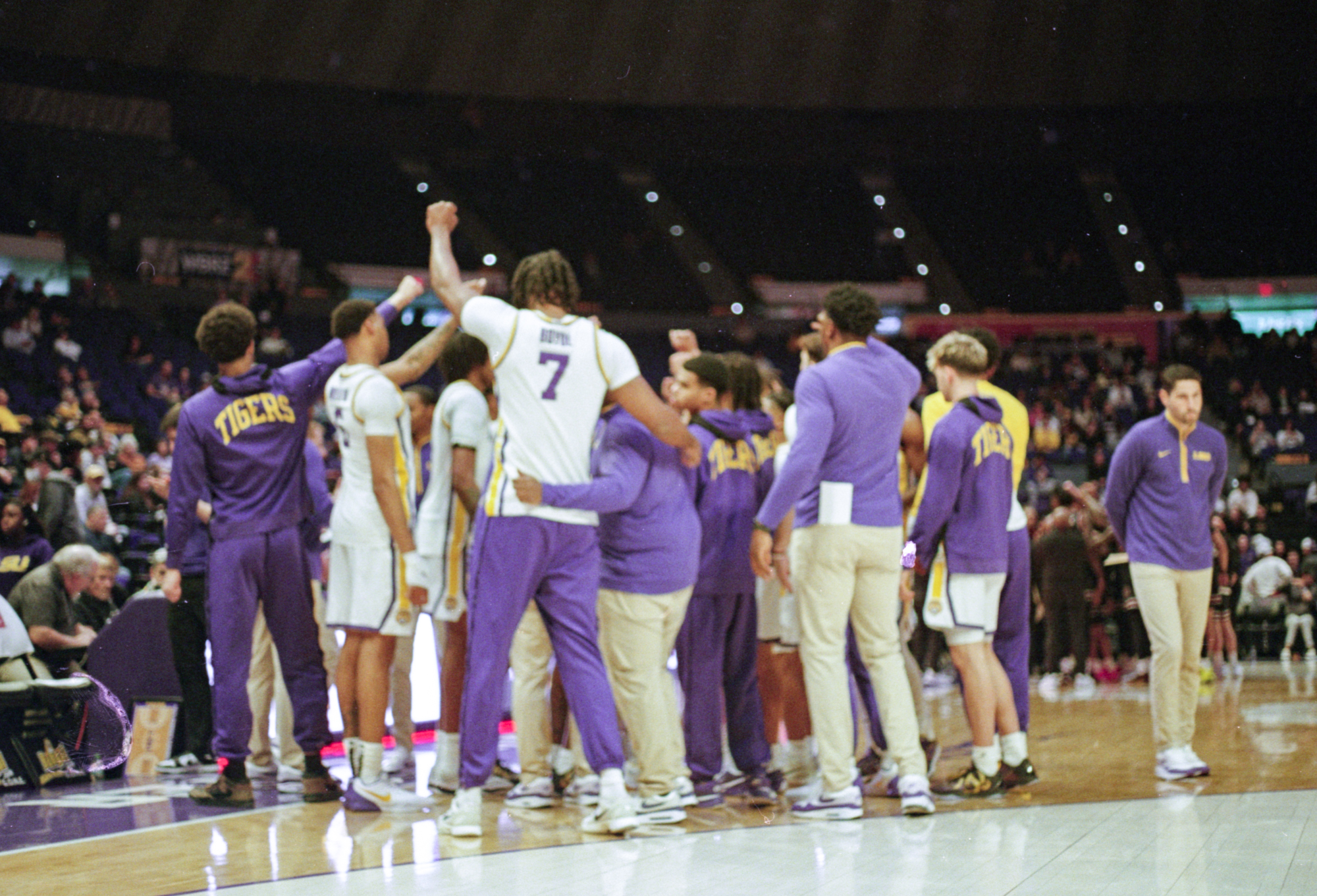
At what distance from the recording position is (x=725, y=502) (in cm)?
517

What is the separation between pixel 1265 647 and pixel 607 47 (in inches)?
607

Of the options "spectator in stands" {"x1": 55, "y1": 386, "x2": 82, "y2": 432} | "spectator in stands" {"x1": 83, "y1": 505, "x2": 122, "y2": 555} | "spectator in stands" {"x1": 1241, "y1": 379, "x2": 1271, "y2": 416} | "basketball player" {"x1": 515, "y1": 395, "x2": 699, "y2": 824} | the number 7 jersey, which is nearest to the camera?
the number 7 jersey

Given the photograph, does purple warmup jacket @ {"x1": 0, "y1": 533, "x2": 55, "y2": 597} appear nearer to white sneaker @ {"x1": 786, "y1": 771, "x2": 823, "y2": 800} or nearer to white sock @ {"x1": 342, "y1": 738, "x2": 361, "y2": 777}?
white sock @ {"x1": 342, "y1": 738, "x2": 361, "y2": 777}

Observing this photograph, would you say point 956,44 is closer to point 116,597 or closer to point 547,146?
Result: point 547,146

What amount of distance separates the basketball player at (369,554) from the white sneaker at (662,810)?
108cm

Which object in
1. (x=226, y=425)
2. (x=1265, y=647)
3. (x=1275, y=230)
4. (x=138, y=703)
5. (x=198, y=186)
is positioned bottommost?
(x=1265, y=647)

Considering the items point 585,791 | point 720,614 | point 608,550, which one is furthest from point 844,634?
point 585,791


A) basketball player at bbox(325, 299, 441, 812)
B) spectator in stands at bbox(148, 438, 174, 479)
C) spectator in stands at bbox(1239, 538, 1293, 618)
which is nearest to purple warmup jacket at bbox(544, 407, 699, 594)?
basketball player at bbox(325, 299, 441, 812)

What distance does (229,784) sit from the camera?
5.02 meters

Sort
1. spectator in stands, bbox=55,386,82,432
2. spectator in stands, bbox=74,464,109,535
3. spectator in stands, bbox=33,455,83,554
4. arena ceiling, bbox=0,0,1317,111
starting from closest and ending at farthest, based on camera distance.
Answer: spectator in stands, bbox=33,455,83,554
spectator in stands, bbox=74,464,109,535
spectator in stands, bbox=55,386,82,432
arena ceiling, bbox=0,0,1317,111

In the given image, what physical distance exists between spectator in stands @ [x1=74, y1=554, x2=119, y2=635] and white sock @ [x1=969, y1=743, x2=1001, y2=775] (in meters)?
4.65

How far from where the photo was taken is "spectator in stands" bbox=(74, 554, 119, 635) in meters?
6.87

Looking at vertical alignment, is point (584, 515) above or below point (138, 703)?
above

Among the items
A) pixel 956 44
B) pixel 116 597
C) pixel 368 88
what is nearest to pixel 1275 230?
pixel 956 44
